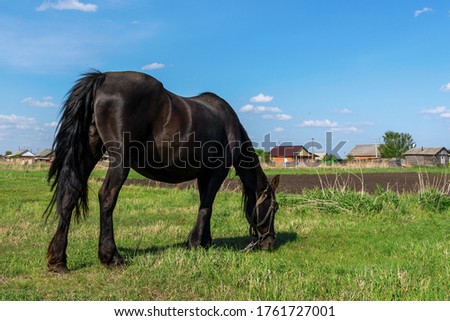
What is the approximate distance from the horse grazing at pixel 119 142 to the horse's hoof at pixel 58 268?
0.04 ft

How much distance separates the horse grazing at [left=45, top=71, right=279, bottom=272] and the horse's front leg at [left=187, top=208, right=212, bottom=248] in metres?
0.02

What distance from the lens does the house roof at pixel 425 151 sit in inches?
3729

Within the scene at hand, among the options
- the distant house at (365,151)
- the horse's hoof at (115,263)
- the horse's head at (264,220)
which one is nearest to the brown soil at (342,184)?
the horse's head at (264,220)

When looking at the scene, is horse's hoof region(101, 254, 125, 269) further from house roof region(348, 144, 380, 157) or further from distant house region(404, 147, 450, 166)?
house roof region(348, 144, 380, 157)

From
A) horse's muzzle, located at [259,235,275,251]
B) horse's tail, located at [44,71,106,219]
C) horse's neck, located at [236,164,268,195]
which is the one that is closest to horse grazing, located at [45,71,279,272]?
horse's tail, located at [44,71,106,219]

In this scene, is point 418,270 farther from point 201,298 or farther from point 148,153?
point 148,153

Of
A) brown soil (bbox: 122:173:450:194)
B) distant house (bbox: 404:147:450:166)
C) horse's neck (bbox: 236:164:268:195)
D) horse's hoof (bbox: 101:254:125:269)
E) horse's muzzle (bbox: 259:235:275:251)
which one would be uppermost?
distant house (bbox: 404:147:450:166)

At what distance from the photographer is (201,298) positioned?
172 inches

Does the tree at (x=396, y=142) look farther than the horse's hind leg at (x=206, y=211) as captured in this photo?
Yes

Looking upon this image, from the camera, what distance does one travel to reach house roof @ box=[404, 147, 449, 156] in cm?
9472

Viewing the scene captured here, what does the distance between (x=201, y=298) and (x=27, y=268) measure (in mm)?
2625

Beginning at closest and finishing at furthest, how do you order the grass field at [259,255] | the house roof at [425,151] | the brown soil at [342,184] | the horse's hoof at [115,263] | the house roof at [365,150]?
1. the grass field at [259,255]
2. the horse's hoof at [115,263]
3. the brown soil at [342,184]
4. the house roof at [425,151]
5. the house roof at [365,150]

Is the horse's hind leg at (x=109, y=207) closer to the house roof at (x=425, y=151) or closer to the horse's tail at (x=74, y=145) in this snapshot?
the horse's tail at (x=74, y=145)

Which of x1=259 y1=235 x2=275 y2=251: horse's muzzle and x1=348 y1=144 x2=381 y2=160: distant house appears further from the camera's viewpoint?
x1=348 y1=144 x2=381 y2=160: distant house
